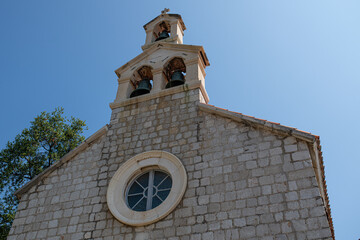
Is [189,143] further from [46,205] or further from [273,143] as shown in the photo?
[46,205]

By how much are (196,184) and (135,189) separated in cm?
135

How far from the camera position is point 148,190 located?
22.5 feet

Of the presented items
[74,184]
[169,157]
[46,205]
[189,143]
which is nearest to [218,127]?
[189,143]

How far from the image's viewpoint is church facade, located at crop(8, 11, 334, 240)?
561 cm

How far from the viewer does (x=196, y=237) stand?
5711 millimetres

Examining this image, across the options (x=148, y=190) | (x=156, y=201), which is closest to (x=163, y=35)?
(x=148, y=190)

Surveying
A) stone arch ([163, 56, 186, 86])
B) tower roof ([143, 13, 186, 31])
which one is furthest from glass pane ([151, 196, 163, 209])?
tower roof ([143, 13, 186, 31])

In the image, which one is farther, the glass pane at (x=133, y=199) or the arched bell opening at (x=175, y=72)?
the arched bell opening at (x=175, y=72)

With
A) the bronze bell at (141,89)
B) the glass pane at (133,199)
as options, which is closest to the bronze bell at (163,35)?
the bronze bell at (141,89)

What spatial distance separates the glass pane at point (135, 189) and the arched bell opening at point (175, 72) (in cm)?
283

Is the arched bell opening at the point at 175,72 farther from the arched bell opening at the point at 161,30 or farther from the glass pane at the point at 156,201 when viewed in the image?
the glass pane at the point at 156,201

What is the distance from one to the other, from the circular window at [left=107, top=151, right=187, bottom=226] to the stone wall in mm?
136

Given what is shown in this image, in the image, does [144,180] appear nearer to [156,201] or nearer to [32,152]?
[156,201]

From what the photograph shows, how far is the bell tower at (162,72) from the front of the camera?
28.0ft
